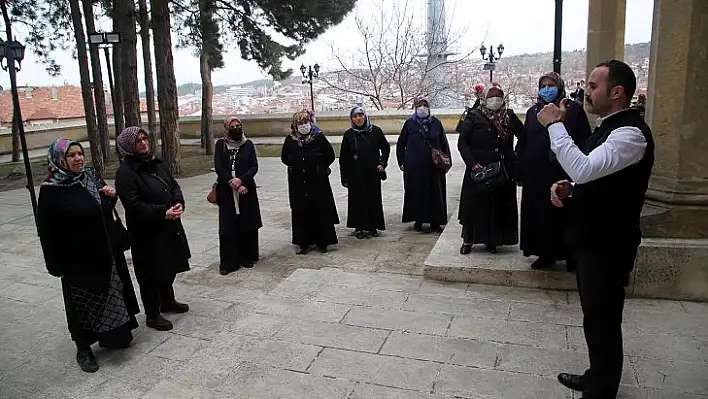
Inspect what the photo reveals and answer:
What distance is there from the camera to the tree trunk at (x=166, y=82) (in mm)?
11555

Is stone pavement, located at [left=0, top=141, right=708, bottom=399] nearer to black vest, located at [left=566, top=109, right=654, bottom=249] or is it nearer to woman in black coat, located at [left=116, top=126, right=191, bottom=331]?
woman in black coat, located at [left=116, top=126, right=191, bottom=331]

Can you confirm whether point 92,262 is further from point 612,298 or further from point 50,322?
point 612,298

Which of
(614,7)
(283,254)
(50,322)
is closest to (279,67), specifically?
(614,7)

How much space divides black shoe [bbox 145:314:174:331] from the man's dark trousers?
2.90 metres

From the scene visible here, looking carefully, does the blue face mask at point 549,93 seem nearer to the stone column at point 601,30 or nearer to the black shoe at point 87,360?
the black shoe at point 87,360

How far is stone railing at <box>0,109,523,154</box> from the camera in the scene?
19469 mm

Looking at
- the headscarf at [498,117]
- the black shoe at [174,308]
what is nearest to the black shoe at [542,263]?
the headscarf at [498,117]

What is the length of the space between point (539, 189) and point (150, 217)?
2953mm

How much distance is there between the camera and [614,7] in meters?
8.18

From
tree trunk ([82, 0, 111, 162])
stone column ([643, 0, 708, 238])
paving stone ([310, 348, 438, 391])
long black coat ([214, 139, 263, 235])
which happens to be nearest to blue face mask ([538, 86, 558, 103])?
stone column ([643, 0, 708, 238])

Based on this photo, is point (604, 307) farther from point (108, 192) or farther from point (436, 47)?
point (436, 47)

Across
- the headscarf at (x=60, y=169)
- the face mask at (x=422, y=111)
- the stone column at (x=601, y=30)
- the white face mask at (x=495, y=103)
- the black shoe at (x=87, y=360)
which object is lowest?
the black shoe at (x=87, y=360)

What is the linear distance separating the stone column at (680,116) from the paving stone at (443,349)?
65.9 inches

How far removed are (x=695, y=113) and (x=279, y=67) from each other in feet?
44.6
